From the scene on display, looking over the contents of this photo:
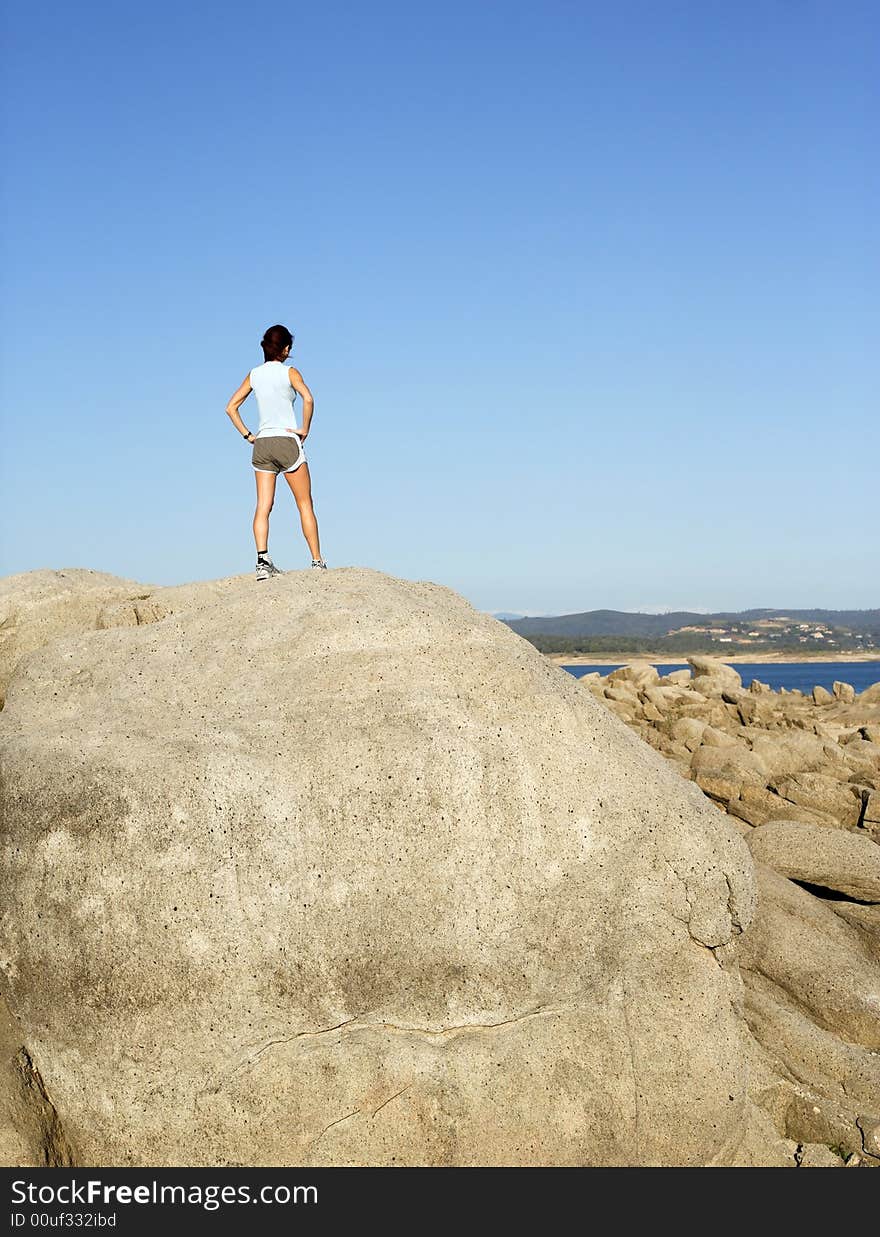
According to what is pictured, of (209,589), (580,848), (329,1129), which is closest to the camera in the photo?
(329,1129)

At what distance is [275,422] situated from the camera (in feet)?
28.8

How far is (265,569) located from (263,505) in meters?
0.63

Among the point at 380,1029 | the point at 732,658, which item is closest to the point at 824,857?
the point at 380,1029

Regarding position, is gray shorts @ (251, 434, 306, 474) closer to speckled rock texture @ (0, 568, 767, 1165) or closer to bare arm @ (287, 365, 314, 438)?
bare arm @ (287, 365, 314, 438)

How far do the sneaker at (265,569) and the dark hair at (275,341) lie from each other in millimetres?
1625

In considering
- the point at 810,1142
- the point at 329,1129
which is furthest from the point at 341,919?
the point at 810,1142

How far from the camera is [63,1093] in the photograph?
5590 mm

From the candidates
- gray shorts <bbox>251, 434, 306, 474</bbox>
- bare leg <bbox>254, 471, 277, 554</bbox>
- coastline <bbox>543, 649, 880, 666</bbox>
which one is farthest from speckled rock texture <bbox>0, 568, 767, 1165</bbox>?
coastline <bbox>543, 649, 880, 666</bbox>

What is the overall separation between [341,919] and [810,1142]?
3.02 meters

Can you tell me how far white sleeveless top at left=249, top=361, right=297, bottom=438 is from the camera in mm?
8742

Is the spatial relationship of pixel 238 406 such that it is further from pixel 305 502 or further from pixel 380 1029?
pixel 380 1029

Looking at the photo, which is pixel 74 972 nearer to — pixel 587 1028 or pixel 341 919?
pixel 341 919

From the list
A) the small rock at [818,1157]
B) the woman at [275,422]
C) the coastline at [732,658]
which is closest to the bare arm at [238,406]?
the woman at [275,422]

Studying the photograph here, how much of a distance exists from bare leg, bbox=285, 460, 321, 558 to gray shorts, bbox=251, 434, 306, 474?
66mm
